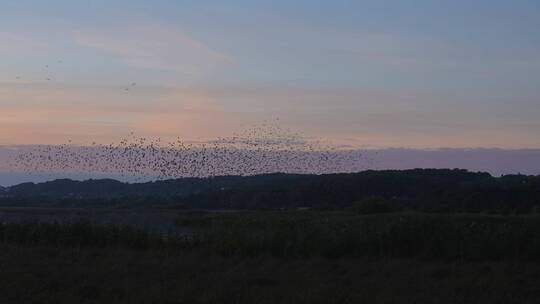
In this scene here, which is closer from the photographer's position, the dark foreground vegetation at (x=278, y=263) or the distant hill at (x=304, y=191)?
the dark foreground vegetation at (x=278, y=263)

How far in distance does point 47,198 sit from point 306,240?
57.0 meters

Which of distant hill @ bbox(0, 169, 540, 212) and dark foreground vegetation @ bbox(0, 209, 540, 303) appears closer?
dark foreground vegetation @ bbox(0, 209, 540, 303)

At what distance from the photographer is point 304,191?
7656 cm

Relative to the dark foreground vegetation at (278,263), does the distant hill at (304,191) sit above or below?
above

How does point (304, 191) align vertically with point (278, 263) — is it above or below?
above

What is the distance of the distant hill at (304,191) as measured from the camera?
64.5 meters

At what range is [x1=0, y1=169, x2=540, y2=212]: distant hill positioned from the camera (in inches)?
2539

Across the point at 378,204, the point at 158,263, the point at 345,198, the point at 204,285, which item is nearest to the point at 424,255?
the point at 158,263

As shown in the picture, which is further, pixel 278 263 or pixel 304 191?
pixel 304 191

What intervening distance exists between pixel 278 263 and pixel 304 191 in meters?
55.7

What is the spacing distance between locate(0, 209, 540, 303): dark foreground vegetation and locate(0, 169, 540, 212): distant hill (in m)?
31.7

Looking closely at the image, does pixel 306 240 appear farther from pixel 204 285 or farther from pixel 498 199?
pixel 498 199

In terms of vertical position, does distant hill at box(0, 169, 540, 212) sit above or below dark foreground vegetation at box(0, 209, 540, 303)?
above

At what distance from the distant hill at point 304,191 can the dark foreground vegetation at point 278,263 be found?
104 ft
